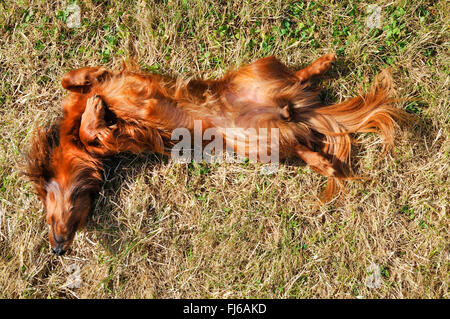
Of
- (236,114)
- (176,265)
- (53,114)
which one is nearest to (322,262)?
(176,265)

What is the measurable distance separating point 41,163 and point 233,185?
63.0 inches

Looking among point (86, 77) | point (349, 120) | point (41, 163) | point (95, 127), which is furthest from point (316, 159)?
point (41, 163)

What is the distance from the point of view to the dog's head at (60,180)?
283 centimetres

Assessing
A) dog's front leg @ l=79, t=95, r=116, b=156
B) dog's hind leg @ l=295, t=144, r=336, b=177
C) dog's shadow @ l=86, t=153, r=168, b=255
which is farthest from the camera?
dog's shadow @ l=86, t=153, r=168, b=255

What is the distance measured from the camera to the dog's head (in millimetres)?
2830

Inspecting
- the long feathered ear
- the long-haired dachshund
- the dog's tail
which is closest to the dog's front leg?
the long-haired dachshund

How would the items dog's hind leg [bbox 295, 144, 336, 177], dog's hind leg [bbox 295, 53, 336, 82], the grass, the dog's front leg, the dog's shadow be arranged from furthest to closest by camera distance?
the dog's shadow, the grass, dog's hind leg [bbox 295, 53, 336, 82], dog's hind leg [bbox 295, 144, 336, 177], the dog's front leg

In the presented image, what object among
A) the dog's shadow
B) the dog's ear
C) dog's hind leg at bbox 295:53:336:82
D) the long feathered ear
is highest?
dog's hind leg at bbox 295:53:336:82

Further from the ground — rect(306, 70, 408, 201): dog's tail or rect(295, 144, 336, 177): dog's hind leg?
rect(306, 70, 408, 201): dog's tail

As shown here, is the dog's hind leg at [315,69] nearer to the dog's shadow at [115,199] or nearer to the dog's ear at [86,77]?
the dog's shadow at [115,199]

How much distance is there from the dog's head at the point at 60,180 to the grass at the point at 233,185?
0.38m

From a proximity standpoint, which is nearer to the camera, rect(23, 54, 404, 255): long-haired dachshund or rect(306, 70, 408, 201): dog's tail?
rect(23, 54, 404, 255): long-haired dachshund

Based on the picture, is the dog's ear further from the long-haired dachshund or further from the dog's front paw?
the dog's front paw

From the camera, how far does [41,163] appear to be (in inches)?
113
